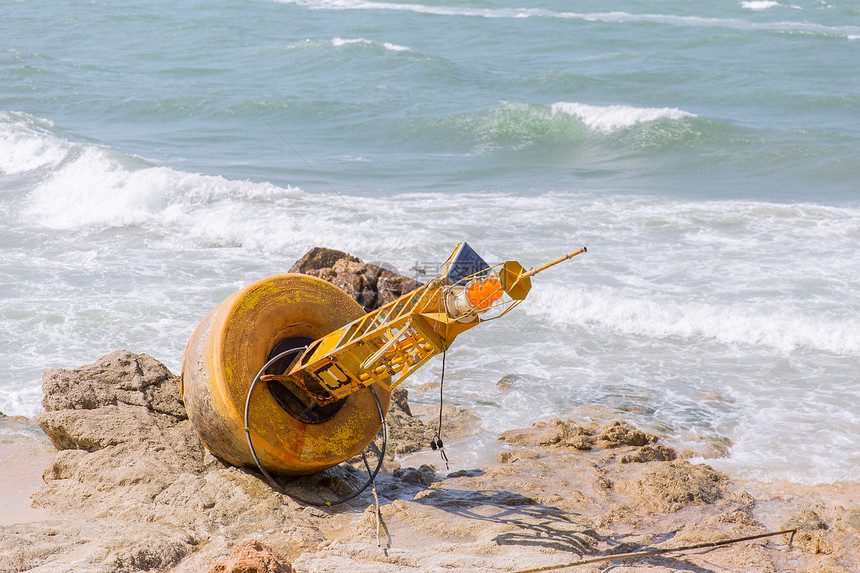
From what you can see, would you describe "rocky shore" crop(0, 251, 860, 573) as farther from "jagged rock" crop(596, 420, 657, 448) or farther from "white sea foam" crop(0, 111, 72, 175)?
"white sea foam" crop(0, 111, 72, 175)

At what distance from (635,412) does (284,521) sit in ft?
13.0

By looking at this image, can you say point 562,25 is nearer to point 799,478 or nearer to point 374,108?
point 374,108

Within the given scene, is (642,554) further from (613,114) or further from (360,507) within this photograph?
(613,114)

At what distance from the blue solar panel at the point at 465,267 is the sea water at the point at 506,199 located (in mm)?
2388

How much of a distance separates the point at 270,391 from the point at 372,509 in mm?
1008

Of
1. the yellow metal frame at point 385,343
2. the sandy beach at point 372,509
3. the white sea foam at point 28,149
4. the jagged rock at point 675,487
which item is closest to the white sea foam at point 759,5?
the white sea foam at point 28,149

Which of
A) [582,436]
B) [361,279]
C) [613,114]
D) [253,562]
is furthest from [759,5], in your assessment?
[253,562]

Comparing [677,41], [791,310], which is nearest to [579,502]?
[791,310]

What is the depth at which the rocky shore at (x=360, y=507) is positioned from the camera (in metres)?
4.44

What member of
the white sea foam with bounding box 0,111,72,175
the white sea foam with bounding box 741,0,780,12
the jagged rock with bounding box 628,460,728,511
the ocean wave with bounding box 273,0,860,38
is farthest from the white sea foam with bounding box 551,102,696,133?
the white sea foam with bounding box 741,0,780,12

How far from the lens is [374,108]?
24.4 metres

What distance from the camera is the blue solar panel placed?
4586mm

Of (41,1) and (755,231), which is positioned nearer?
(755,231)

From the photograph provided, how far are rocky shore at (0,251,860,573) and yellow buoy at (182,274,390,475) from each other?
1.02 ft
